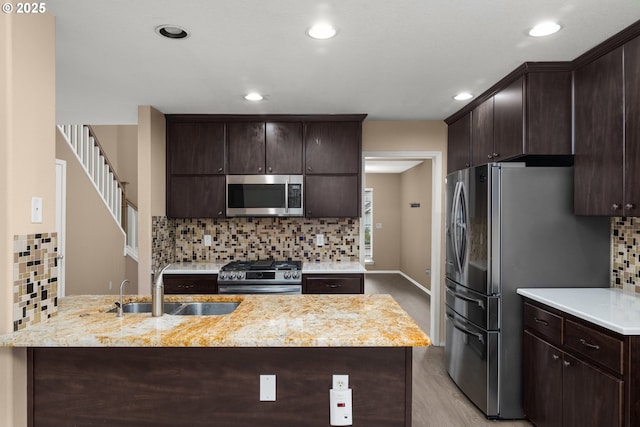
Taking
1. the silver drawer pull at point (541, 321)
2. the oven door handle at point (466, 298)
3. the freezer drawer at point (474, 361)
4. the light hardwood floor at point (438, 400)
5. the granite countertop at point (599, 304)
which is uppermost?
the granite countertop at point (599, 304)

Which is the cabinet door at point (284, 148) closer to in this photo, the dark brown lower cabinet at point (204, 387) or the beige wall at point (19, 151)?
the beige wall at point (19, 151)

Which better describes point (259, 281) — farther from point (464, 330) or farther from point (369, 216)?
point (369, 216)

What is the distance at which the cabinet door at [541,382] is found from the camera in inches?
92.1

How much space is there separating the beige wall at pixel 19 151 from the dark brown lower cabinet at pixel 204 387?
0.09 metres

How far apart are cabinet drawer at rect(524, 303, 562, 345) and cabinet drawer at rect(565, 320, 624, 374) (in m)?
0.08

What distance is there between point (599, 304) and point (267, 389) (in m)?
1.92

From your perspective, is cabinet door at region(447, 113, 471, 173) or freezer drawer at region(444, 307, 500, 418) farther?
cabinet door at region(447, 113, 471, 173)

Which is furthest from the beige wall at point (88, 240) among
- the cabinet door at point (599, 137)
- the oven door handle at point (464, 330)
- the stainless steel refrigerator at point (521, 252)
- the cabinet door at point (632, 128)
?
the cabinet door at point (632, 128)

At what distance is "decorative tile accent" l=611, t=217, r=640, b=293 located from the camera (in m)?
2.54

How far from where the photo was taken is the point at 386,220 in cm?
935

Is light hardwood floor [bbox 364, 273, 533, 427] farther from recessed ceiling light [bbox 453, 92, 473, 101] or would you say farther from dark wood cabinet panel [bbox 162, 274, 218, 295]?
recessed ceiling light [bbox 453, 92, 473, 101]

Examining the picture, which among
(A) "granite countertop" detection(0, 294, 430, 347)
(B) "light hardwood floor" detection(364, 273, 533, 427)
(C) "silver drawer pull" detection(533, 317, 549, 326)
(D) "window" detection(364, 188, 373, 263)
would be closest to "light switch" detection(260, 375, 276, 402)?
(A) "granite countertop" detection(0, 294, 430, 347)

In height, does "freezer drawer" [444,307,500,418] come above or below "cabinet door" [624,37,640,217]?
below

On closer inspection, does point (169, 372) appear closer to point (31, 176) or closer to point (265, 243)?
point (31, 176)
